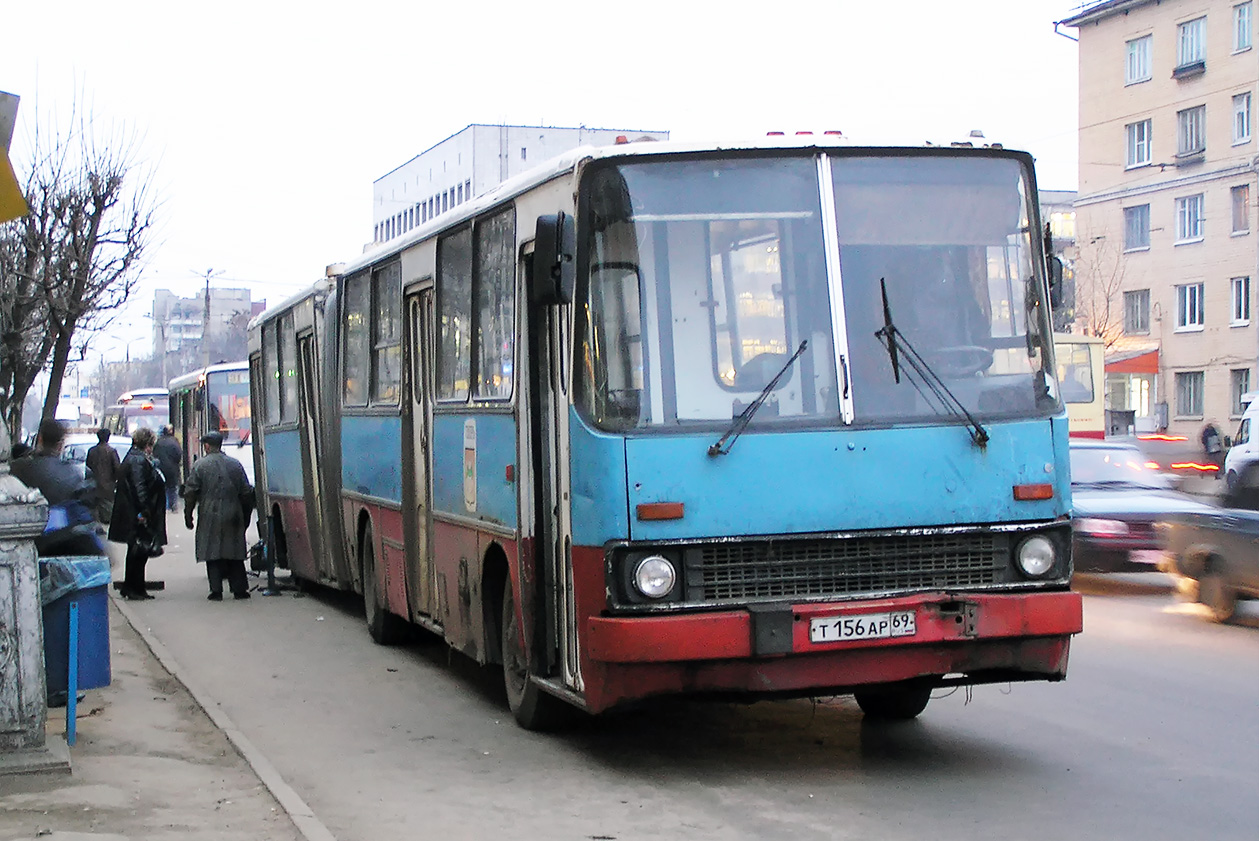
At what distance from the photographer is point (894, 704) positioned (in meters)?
9.66

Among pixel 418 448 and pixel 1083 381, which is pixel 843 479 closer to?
pixel 418 448

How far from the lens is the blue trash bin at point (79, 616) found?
8.77 meters

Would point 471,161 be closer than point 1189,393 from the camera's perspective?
No

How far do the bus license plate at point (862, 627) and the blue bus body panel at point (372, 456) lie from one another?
5.38 m

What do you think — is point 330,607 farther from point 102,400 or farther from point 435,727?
point 102,400

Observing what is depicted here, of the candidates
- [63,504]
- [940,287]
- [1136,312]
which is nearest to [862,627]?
[940,287]

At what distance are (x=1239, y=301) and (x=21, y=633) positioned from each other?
52.2m

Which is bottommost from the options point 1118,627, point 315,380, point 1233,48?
point 1118,627

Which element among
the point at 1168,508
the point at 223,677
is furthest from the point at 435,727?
the point at 1168,508

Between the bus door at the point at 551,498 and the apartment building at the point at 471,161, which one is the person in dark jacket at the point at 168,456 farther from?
the apartment building at the point at 471,161

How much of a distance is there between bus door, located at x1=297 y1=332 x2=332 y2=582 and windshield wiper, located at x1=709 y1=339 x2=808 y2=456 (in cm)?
895

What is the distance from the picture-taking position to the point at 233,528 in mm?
18078

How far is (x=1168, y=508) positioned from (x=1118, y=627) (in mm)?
3331

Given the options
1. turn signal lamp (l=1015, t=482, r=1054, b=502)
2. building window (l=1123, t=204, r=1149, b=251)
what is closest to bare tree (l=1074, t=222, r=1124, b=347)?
building window (l=1123, t=204, r=1149, b=251)
